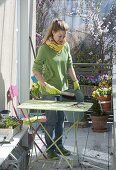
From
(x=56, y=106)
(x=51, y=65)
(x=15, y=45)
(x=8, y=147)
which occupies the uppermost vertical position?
(x=15, y=45)

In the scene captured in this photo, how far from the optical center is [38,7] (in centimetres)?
980

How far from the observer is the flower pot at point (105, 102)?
620 centimetres

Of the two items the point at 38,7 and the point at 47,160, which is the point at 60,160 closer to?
the point at 47,160

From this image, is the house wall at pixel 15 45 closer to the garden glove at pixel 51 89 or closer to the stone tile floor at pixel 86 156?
the garden glove at pixel 51 89

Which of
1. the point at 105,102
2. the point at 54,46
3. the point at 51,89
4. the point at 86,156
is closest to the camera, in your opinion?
the point at 51,89

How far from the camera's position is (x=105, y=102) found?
246 inches

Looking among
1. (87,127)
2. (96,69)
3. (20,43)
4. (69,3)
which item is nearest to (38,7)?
(69,3)

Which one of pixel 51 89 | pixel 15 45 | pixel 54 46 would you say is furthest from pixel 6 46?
pixel 51 89

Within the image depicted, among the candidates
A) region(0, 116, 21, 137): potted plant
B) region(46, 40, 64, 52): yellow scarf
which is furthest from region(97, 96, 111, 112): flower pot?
region(0, 116, 21, 137): potted plant

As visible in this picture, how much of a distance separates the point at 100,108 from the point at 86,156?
5.02ft

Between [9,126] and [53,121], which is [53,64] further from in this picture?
[9,126]

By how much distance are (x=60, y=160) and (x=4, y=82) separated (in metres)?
1.12

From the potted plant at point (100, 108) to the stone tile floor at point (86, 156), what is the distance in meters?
0.21

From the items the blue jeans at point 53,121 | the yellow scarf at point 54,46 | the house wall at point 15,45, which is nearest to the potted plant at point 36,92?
the house wall at point 15,45
